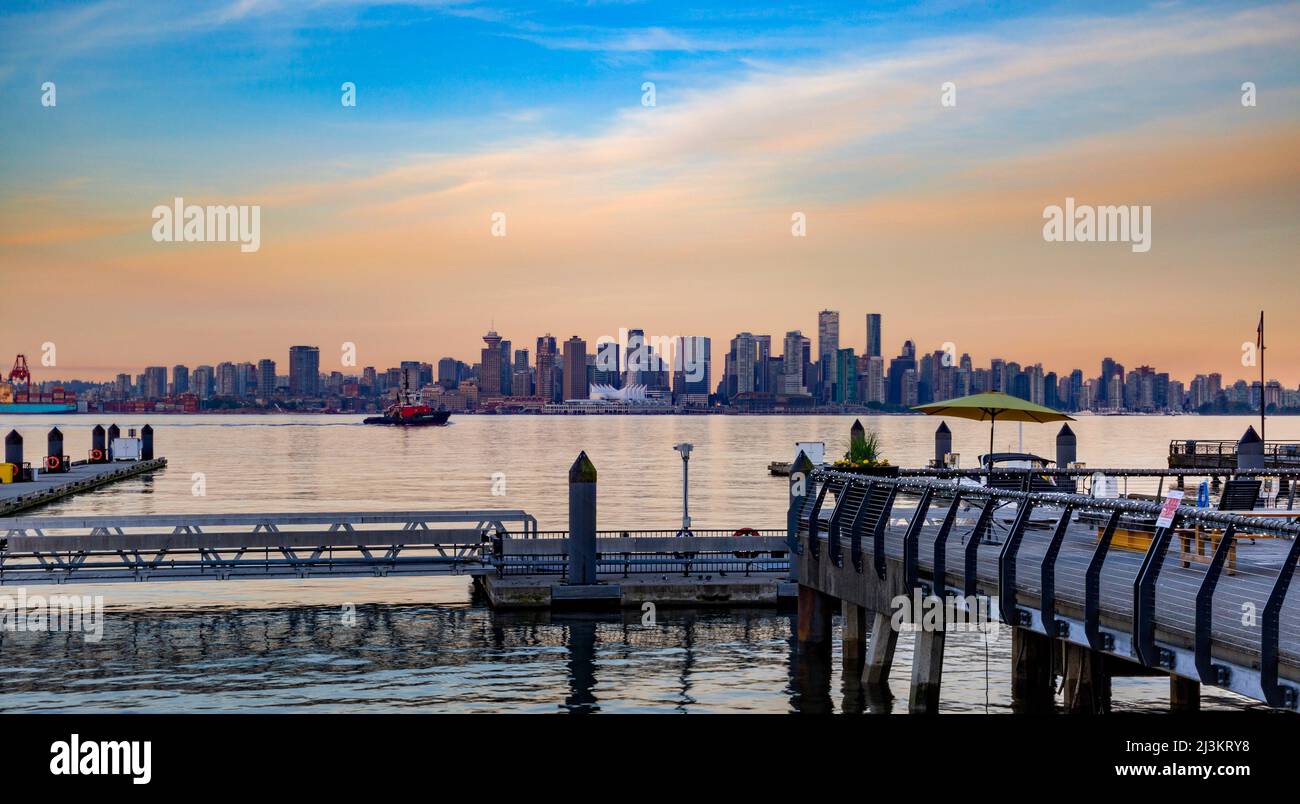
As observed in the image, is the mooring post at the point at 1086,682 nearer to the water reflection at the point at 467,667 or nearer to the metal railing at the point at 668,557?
the water reflection at the point at 467,667

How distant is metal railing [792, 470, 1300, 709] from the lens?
12.8 meters

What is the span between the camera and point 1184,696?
19656 millimetres

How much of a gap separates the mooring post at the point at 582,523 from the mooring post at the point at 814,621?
23.5 ft

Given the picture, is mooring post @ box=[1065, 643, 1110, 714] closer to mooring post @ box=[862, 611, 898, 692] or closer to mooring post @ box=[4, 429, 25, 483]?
mooring post @ box=[862, 611, 898, 692]

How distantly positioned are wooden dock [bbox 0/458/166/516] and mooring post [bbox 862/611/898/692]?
53.0 m

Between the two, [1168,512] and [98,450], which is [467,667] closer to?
[1168,512]

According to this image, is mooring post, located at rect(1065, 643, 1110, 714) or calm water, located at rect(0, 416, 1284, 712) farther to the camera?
calm water, located at rect(0, 416, 1284, 712)

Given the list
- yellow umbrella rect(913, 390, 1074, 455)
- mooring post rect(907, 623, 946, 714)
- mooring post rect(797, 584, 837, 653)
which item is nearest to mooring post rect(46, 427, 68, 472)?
yellow umbrella rect(913, 390, 1074, 455)

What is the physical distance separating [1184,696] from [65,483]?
8435 cm

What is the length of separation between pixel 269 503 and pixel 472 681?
214 feet

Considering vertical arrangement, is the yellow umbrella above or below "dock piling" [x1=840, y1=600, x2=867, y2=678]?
above
